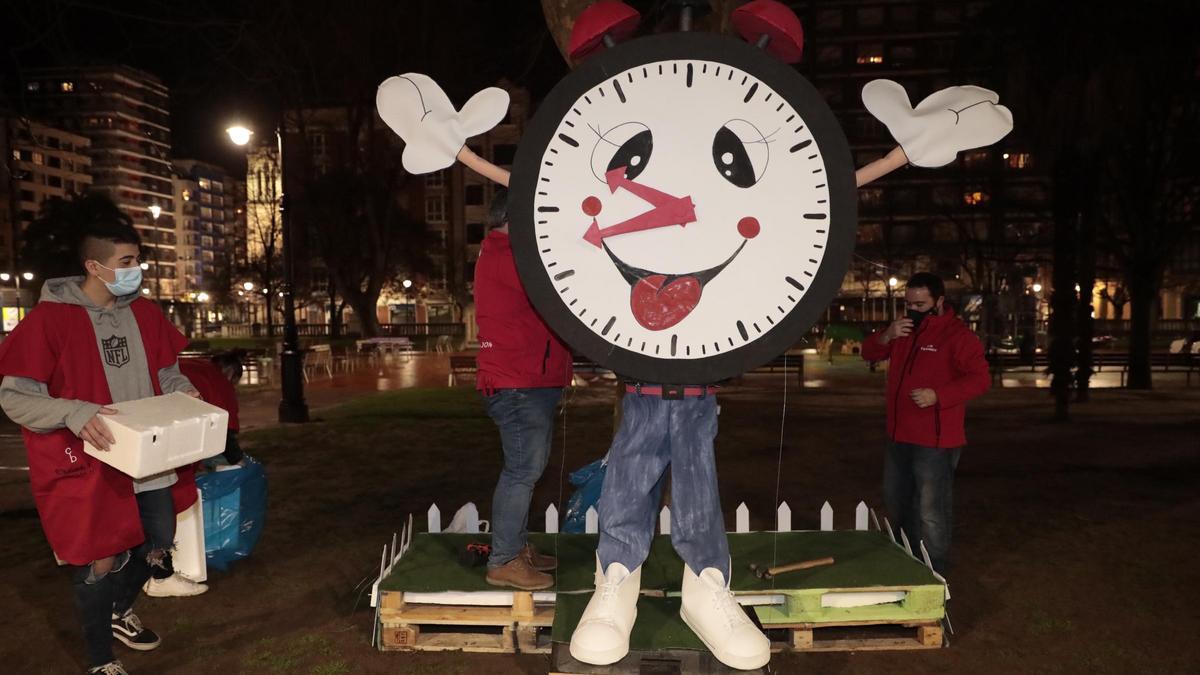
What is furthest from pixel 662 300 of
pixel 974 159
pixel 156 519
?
pixel 974 159

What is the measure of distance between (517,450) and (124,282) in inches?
74.0

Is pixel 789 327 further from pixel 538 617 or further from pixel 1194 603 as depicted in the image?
pixel 1194 603

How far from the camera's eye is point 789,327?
2.68 m

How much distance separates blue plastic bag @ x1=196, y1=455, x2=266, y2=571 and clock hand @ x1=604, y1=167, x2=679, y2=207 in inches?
142

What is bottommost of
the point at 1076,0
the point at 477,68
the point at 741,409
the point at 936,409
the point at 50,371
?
the point at 741,409

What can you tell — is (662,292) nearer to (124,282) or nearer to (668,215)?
(668,215)

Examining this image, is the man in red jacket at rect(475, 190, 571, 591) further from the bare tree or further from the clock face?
the bare tree

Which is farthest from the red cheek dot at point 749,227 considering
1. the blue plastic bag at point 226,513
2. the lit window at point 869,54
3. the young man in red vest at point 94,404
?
the lit window at point 869,54

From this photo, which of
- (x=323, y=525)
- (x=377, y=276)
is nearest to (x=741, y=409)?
(x=323, y=525)

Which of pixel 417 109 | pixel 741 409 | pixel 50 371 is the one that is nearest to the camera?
pixel 417 109

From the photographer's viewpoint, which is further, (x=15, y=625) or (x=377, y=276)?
(x=377, y=276)

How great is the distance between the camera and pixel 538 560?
3.97 meters

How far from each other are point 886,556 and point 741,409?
920 cm

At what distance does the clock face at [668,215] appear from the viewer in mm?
2691
